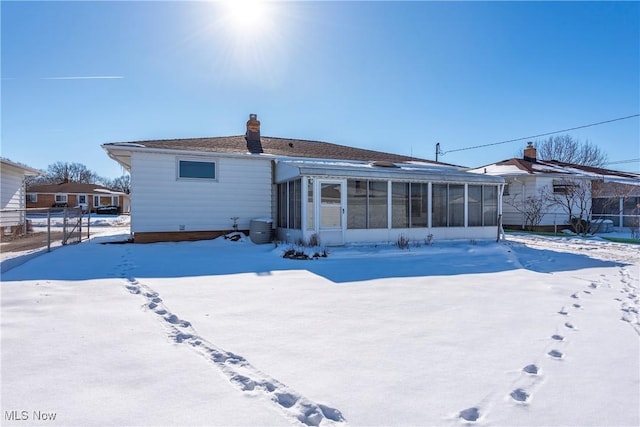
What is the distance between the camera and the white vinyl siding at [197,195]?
39.3 feet

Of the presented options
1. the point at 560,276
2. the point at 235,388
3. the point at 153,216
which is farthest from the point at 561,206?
the point at 235,388

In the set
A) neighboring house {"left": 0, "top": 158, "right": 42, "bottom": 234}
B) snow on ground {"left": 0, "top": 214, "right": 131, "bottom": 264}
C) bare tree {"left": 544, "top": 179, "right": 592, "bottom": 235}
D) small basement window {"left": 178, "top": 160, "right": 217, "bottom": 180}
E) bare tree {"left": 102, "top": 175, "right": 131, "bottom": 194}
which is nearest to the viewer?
snow on ground {"left": 0, "top": 214, "right": 131, "bottom": 264}

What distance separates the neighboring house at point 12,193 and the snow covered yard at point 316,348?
10.8 metres

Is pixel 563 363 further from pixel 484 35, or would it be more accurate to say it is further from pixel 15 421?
pixel 484 35

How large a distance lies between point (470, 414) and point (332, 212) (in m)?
9.15

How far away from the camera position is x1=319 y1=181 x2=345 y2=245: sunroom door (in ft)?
36.8

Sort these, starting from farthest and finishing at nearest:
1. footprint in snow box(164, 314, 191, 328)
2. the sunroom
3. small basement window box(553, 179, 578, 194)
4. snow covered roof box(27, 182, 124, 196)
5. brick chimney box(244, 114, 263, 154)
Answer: snow covered roof box(27, 182, 124, 196), small basement window box(553, 179, 578, 194), brick chimney box(244, 114, 263, 154), the sunroom, footprint in snow box(164, 314, 191, 328)

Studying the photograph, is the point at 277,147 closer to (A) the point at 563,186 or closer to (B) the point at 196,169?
(B) the point at 196,169

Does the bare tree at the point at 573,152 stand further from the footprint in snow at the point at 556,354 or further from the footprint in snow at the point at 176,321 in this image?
the footprint in snow at the point at 176,321

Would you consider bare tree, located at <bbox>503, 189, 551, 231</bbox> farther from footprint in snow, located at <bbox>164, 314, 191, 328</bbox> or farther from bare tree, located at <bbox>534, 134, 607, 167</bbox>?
bare tree, located at <bbox>534, 134, 607, 167</bbox>

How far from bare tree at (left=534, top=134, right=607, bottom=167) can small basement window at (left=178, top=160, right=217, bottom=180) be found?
39.5 meters

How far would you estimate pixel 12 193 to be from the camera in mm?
16656

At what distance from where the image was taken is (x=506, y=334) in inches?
156

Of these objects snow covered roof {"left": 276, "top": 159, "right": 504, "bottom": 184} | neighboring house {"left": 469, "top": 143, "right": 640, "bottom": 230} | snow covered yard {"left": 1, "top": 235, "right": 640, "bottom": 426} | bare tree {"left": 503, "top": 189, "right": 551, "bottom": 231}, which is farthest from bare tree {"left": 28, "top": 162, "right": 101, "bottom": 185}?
snow covered yard {"left": 1, "top": 235, "right": 640, "bottom": 426}
